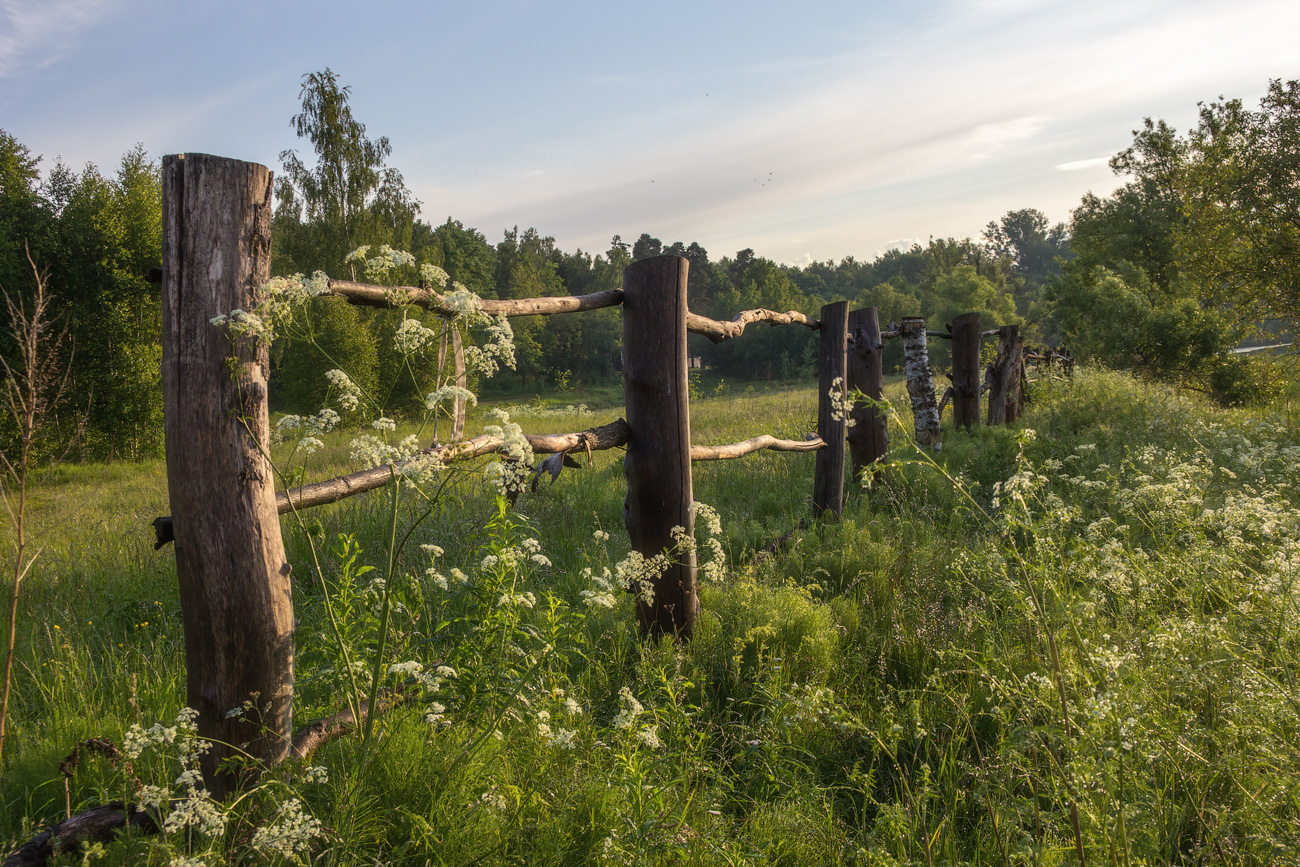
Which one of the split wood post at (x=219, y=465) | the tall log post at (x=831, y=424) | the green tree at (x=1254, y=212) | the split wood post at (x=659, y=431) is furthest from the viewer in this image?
the green tree at (x=1254, y=212)

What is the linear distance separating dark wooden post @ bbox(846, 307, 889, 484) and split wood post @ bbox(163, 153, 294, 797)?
219 inches

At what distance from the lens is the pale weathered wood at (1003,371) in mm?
10867

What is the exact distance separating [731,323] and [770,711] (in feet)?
8.81

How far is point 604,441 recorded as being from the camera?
11.6 feet

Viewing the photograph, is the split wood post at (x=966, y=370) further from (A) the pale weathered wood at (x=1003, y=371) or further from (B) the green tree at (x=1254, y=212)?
(B) the green tree at (x=1254, y=212)

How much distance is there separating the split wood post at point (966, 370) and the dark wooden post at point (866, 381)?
3.85m

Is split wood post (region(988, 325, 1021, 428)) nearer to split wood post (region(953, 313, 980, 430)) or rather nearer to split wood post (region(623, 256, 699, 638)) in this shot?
split wood post (region(953, 313, 980, 430))

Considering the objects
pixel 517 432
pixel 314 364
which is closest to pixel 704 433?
pixel 517 432

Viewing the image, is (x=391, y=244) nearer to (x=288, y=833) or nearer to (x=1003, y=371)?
(x=1003, y=371)

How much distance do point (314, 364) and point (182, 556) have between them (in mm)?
26254

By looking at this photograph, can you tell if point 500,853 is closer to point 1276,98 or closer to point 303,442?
point 303,442

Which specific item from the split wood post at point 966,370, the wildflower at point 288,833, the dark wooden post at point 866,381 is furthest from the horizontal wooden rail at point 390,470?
the split wood post at point 966,370

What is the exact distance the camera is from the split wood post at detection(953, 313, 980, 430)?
9.75 metres

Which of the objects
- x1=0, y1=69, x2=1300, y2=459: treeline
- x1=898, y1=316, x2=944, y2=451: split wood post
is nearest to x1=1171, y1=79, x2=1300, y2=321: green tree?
x1=0, y1=69, x2=1300, y2=459: treeline
